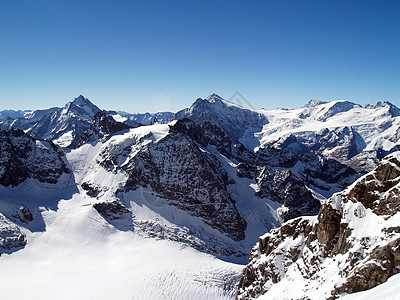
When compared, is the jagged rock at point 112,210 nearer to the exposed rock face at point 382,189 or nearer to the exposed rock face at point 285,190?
the exposed rock face at point 285,190

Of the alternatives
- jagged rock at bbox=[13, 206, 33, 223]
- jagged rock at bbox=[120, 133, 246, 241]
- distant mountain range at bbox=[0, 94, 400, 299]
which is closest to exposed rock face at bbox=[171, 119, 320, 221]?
distant mountain range at bbox=[0, 94, 400, 299]

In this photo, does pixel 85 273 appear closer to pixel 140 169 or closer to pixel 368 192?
pixel 140 169

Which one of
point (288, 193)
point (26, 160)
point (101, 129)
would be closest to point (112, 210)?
point (26, 160)

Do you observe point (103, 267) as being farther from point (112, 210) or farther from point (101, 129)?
point (101, 129)

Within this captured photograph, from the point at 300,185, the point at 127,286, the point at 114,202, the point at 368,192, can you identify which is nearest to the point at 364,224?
the point at 368,192

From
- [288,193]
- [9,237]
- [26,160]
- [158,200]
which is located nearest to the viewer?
[9,237]

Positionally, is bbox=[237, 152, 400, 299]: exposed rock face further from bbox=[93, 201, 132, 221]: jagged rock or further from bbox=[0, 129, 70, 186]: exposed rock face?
bbox=[0, 129, 70, 186]: exposed rock face

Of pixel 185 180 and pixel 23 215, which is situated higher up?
pixel 185 180
